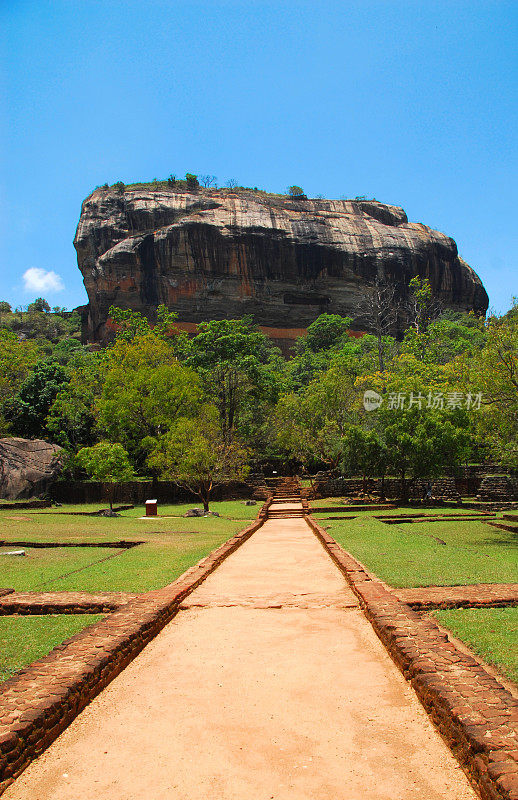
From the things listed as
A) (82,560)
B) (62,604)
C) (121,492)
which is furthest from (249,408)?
(62,604)

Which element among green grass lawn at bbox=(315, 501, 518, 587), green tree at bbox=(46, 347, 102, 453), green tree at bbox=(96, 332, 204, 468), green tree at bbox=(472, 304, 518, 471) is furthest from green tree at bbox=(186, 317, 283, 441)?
green tree at bbox=(472, 304, 518, 471)

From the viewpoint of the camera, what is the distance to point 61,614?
638cm

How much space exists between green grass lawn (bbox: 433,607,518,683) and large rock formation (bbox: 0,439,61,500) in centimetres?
2303

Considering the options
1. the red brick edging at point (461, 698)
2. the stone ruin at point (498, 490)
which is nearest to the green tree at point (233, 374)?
the stone ruin at point (498, 490)

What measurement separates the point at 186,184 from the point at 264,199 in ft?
34.6

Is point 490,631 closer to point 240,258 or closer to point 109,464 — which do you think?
point 109,464

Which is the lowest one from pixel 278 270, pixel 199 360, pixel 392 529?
pixel 392 529

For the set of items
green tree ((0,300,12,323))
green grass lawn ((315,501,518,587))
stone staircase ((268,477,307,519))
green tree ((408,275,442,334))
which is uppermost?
green tree ((0,300,12,323))

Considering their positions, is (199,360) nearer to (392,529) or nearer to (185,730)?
(392,529)

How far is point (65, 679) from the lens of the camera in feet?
13.4

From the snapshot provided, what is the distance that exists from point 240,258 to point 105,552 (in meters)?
56.3

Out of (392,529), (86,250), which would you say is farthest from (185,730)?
(86,250)

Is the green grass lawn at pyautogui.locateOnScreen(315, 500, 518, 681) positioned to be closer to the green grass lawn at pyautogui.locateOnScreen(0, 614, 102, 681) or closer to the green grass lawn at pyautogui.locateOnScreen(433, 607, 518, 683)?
the green grass lawn at pyautogui.locateOnScreen(433, 607, 518, 683)

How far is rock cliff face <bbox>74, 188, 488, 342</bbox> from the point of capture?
6262 centimetres
